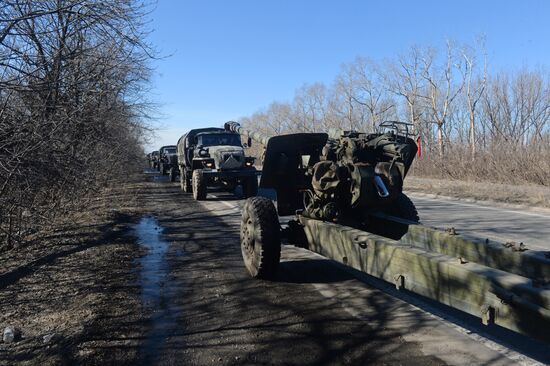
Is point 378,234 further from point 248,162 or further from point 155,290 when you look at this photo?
point 248,162

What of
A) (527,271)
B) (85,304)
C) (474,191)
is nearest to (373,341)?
(527,271)

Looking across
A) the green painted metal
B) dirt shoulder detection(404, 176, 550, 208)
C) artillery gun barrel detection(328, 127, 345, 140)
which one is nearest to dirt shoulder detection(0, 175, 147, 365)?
the green painted metal

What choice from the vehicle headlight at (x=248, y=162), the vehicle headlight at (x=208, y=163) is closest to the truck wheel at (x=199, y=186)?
the vehicle headlight at (x=208, y=163)

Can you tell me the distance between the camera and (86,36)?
877 cm

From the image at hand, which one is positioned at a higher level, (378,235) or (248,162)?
(248,162)

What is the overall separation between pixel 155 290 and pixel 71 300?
0.93 metres

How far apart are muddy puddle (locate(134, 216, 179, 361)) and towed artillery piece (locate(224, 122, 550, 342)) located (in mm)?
1153

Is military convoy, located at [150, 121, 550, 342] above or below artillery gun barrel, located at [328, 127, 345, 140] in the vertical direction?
below

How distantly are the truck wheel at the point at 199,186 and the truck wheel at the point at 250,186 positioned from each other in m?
1.58

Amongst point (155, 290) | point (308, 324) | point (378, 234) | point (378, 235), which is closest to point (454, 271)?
point (308, 324)

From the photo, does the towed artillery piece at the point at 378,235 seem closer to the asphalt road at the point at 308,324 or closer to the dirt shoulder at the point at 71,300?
the asphalt road at the point at 308,324

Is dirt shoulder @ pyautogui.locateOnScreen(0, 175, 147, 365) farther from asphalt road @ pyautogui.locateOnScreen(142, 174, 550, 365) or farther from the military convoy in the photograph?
the military convoy

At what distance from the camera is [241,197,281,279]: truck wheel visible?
5828mm

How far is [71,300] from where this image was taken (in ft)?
17.8
